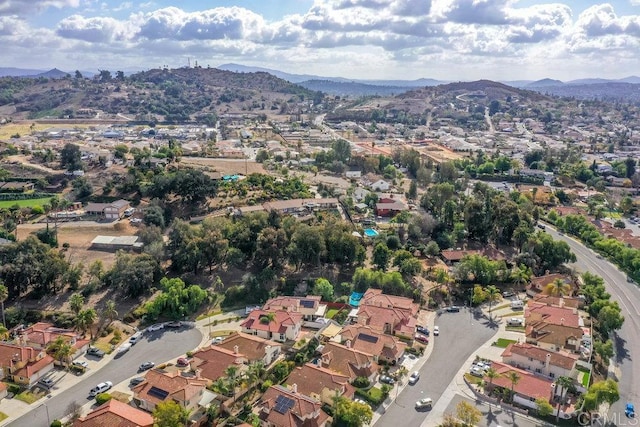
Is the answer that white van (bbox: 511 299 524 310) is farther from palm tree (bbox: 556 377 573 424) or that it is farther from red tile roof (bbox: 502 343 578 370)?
palm tree (bbox: 556 377 573 424)

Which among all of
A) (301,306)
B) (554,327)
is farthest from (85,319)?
(554,327)

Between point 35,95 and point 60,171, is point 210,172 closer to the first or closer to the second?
point 60,171

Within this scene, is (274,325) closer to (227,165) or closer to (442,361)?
(442,361)

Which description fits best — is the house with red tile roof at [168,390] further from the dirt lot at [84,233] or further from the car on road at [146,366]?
the dirt lot at [84,233]

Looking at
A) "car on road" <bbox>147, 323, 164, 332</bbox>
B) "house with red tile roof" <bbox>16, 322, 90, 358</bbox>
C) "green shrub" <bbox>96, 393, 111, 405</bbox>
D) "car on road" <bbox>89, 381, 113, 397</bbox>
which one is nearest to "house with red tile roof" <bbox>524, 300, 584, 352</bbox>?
"car on road" <bbox>147, 323, 164, 332</bbox>

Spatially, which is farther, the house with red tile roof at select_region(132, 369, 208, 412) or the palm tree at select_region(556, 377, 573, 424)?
the palm tree at select_region(556, 377, 573, 424)

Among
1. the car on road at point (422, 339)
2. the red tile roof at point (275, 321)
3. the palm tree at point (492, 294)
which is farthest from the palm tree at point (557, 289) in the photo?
the red tile roof at point (275, 321)
